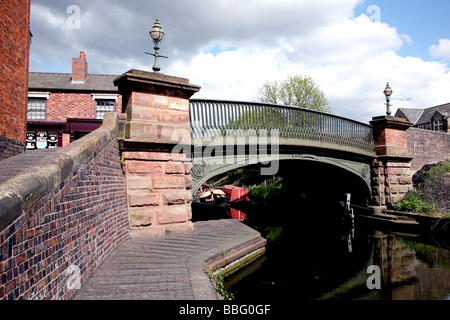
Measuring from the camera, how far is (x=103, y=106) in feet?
65.0

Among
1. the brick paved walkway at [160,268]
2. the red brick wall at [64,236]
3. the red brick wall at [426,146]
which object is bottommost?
the brick paved walkway at [160,268]

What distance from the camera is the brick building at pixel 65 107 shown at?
60.8 ft

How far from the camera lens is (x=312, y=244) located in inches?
424

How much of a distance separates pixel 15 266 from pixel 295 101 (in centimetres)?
3297

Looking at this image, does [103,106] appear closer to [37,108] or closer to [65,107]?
[65,107]

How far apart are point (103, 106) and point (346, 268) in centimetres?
1756

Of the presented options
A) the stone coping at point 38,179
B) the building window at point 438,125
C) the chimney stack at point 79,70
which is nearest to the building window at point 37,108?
the chimney stack at point 79,70

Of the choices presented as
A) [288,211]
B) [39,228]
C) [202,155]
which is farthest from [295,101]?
[39,228]

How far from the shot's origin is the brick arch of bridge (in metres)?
8.43

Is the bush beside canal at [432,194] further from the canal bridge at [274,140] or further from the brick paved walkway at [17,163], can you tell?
the brick paved walkway at [17,163]

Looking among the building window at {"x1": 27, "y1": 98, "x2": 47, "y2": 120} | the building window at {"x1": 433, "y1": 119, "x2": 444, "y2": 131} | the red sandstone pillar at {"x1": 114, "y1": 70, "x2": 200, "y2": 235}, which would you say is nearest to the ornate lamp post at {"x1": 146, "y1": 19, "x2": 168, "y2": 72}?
the red sandstone pillar at {"x1": 114, "y1": 70, "x2": 200, "y2": 235}

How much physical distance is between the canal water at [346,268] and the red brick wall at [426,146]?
17.9ft

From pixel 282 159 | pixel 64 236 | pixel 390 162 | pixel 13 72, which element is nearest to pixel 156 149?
pixel 13 72
